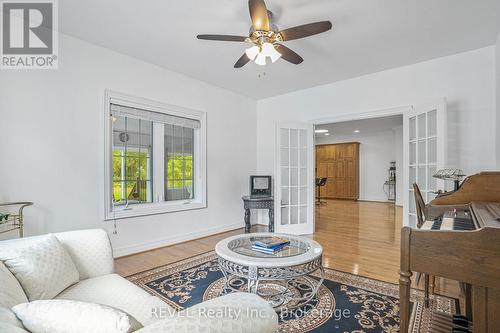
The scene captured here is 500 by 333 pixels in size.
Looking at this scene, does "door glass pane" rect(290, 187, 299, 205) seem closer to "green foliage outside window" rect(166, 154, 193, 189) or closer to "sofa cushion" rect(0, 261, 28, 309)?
"green foliage outside window" rect(166, 154, 193, 189)

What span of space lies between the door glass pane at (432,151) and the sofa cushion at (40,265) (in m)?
3.78

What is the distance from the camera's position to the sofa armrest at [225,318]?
2.42 feet

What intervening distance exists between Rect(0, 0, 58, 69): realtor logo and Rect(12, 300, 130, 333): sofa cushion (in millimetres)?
2730

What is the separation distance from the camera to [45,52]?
2.75 metres

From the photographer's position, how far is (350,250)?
357 centimetres

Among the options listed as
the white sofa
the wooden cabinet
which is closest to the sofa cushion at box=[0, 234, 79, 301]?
the white sofa

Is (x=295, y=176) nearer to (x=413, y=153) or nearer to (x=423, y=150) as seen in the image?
(x=413, y=153)

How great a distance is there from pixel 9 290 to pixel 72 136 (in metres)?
2.23

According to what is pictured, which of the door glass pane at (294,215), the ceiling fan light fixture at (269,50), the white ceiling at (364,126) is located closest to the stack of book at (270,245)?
the ceiling fan light fixture at (269,50)

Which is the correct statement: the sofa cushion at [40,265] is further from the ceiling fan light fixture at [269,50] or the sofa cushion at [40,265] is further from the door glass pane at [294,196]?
the door glass pane at [294,196]

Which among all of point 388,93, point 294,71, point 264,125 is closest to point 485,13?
point 388,93

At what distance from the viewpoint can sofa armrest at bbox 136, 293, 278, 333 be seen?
0.74 metres

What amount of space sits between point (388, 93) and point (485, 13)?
147 cm

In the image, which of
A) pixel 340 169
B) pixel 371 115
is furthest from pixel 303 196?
pixel 340 169
